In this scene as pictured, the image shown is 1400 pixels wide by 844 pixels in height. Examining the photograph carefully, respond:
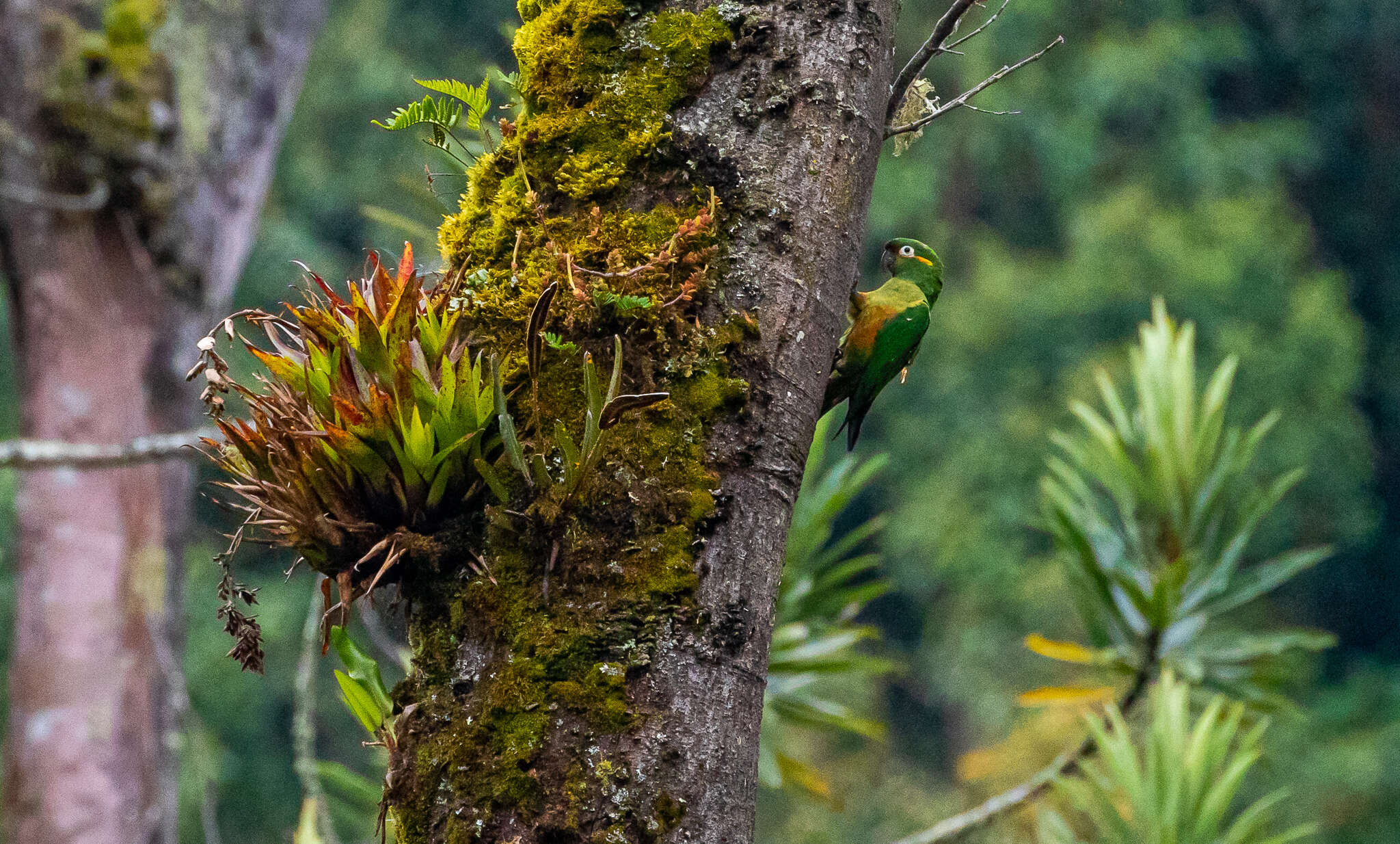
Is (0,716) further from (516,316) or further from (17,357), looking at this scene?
(516,316)

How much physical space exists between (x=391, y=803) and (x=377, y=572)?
0.69 feet

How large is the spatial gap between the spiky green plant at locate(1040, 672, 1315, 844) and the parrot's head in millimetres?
949

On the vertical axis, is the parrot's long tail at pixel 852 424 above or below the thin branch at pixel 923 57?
below

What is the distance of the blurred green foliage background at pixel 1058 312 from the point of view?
10516mm

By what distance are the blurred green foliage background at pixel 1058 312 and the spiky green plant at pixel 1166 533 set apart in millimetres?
7371

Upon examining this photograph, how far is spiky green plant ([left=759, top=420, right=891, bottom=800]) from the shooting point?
8.23ft

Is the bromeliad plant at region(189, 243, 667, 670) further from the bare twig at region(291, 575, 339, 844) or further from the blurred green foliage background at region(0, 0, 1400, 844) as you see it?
the blurred green foliage background at region(0, 0, 1400, 844)

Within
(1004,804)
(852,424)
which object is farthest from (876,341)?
(1004,804)

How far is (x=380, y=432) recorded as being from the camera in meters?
1.04

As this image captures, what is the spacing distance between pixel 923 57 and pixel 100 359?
9.43ft

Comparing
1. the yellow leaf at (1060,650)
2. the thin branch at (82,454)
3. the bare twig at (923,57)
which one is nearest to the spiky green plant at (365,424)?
the bare twig at (923,57)

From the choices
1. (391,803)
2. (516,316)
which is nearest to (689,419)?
(516,316)

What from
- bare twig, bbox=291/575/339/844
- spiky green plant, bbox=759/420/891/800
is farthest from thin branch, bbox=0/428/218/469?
spiky green plant, bbox=759/420/891/800

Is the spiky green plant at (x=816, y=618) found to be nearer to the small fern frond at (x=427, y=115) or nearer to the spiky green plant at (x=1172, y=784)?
the spiky green plant at (x=1172, y=784)
